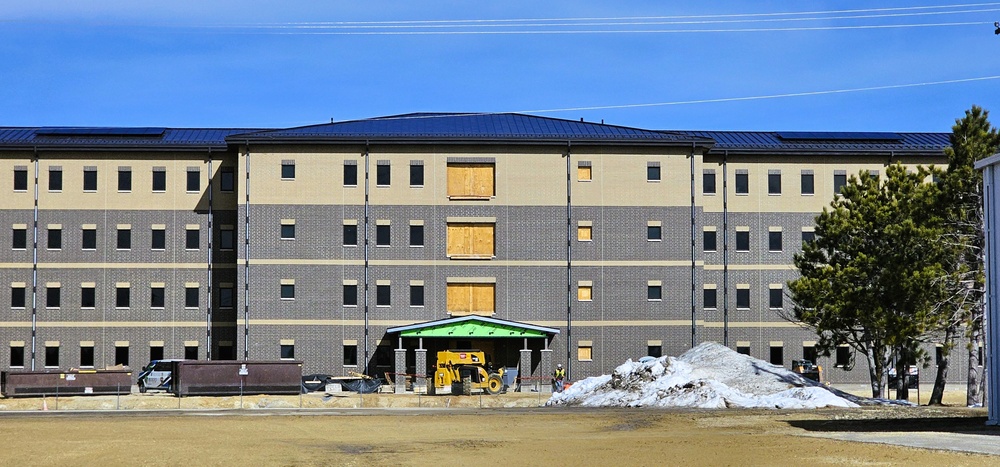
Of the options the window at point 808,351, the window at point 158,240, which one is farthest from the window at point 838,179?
the window at point 158,240

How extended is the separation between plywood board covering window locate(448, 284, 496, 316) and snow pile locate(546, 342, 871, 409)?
988 cm

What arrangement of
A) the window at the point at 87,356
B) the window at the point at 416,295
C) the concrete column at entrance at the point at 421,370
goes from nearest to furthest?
the concrete column at entrance at the point at 421,370
the window at the point at 416,295
the window at the point at 87,356

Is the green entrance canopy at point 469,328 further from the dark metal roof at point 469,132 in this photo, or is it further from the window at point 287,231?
the dark metal roof at point 469,132

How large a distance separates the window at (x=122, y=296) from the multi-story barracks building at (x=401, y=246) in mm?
276

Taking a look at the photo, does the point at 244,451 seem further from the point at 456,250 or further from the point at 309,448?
the point at 456,250

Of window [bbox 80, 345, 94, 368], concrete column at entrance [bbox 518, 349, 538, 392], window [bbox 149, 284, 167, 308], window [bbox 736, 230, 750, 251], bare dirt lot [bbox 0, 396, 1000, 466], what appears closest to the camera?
bare dirt lot [bbox 0, 396, 1000, 466]

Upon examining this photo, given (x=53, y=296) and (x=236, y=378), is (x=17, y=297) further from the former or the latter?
(x=236, y=378)

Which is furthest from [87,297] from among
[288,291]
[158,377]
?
[288,291]

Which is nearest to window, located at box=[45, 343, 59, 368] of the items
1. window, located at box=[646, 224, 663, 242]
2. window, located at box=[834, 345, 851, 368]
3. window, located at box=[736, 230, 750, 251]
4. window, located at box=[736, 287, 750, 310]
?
window, located at box=[646, 224, 663, 242]

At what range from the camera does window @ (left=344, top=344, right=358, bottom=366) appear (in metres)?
65.9

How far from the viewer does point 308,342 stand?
6575 cm

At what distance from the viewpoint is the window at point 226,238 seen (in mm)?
69062

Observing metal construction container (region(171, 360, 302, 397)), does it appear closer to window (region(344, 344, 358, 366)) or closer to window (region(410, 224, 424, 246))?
window (region(344, 344, 358, 366))

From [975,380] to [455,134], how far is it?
97.9 feet
